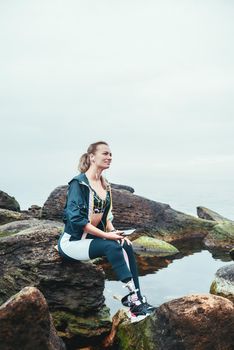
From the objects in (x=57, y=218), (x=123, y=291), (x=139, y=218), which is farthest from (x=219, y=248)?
(x=123, y=291)

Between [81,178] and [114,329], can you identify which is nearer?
[81,178]

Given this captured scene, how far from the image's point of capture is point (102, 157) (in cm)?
934

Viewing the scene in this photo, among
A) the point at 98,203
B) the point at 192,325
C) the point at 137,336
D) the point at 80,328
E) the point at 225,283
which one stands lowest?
the point at 80,328

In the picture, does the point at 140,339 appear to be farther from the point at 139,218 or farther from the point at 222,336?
the point at 139,218

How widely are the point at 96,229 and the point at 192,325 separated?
2.56 m

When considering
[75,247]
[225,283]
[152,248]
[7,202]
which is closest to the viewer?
[75,247]

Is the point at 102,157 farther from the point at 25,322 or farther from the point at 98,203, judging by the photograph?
the point at 25,322

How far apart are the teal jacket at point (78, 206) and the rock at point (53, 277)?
1091 mm

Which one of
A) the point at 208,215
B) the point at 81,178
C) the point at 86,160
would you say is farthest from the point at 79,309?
the point at 208,215

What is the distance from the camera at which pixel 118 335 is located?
31.9ft

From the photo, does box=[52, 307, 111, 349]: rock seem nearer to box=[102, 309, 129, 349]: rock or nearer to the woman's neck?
box=[102, 309, 129, 349]: rock

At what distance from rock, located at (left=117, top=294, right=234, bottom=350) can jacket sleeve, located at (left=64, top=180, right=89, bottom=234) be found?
224 cm

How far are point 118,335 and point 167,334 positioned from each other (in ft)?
6.16

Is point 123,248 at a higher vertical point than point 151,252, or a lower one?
higher
